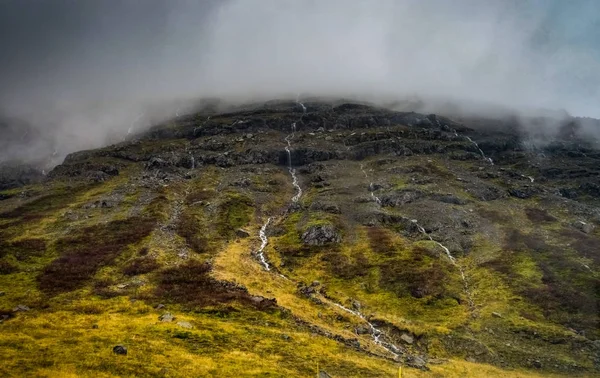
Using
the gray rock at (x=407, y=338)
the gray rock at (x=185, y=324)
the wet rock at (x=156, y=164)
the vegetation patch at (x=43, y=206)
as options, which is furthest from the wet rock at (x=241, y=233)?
the wet rock at (x=156, y=164)

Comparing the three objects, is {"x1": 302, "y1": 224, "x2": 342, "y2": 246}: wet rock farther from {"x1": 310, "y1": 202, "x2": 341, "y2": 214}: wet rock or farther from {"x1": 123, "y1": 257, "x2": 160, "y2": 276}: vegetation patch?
{"x1": 123, "y1": 257, "x2": 160, "y2": 276}: vegetation patch

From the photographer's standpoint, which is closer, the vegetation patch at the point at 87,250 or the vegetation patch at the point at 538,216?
the vegetation patch at the point at 87,250

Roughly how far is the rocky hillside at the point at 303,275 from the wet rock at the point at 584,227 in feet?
1.77

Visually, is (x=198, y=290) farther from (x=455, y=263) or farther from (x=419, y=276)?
(x=455, y=263)

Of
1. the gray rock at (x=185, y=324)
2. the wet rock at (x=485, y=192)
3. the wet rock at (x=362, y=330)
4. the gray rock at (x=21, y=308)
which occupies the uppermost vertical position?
the wet rock at (x=485, y=192)

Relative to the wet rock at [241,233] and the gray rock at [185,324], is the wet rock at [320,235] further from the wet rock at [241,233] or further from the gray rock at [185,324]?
the gray rock at [185,324]

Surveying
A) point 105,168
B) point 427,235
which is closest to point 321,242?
point 427,235

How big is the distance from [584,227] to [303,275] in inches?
3083

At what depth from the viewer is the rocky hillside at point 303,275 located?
184ft

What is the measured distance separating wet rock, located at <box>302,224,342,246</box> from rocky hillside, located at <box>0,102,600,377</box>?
1.93ft

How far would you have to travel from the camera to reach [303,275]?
9694 cm

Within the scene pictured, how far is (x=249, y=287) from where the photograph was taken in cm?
8444

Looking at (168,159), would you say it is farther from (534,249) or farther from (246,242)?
(534,249)

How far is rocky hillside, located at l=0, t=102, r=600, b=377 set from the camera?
5594 cm
